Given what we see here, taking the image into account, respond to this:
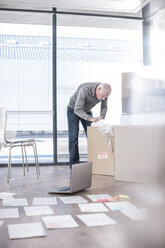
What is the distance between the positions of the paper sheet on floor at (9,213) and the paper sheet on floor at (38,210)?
57mm

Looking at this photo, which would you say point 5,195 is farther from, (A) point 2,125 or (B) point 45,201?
(A) point 2,125

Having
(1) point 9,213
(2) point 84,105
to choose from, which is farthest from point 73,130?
(1) point 9,213

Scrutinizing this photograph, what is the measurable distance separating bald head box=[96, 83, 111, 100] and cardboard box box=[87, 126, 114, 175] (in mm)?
331

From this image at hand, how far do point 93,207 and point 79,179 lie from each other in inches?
15.5

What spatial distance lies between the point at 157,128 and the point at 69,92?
3.77 meters

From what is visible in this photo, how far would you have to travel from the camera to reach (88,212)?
5.65 ft

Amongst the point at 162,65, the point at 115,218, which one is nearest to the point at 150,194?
the point at 162,65

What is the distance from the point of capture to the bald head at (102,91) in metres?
2.98

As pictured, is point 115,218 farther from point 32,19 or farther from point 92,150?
point 32,19

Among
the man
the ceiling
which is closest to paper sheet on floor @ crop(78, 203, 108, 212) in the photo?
the man

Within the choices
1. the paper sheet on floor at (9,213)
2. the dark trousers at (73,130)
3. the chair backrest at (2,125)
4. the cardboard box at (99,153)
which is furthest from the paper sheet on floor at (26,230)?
the dark trousers at (73,130)

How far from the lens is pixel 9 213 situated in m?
1.70

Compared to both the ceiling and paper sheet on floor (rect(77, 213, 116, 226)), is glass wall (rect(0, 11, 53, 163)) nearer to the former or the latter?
the ceiling

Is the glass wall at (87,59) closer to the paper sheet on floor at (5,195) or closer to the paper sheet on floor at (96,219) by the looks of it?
the paper sheet on floor at (5,195)
